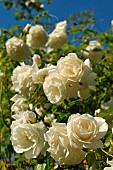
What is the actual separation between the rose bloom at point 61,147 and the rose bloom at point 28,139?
4.7 inches

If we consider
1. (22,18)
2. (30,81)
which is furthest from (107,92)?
(22,18)

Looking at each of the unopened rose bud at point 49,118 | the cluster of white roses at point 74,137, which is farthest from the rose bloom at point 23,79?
the cluster of white roses at point 74,137

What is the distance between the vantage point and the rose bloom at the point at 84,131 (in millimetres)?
1191

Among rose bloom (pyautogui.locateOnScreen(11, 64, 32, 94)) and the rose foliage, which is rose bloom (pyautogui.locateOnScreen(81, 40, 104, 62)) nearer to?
the rose foliage

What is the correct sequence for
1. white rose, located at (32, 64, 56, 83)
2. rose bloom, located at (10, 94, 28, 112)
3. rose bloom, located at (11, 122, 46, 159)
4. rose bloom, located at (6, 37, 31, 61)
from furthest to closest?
rose bloom, located at (6, 37, 31, 61) → rose bloom, located at (10, 94, 28, 112) → white rose, located at (32, 64, 56, 83) → rose bloom, located at (11, 122, 46, 159)

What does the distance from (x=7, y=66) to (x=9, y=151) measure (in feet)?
1.94

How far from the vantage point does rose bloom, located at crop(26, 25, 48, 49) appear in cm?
243

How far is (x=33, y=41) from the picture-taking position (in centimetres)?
244

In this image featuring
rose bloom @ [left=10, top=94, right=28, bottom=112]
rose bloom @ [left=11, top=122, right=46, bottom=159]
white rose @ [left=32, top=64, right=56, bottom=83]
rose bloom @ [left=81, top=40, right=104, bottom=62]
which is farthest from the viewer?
rose bloom @ [left=81, top=40, right=104, bottom=62]

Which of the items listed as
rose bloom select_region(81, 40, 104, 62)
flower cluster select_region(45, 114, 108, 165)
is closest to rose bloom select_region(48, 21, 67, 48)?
rose bloom select_region(81, 40, 104, 62)

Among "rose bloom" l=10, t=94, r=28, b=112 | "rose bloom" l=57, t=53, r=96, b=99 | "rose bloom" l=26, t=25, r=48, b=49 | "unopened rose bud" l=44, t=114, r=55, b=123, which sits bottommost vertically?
"unopened rose bud" l=44, t=114, r=55, b=123

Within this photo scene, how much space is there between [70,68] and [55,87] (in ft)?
0.28

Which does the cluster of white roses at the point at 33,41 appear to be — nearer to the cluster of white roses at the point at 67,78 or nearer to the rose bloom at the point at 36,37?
the rose bloom at the point at 36,37

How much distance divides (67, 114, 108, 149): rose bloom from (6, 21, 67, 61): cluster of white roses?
120cm
